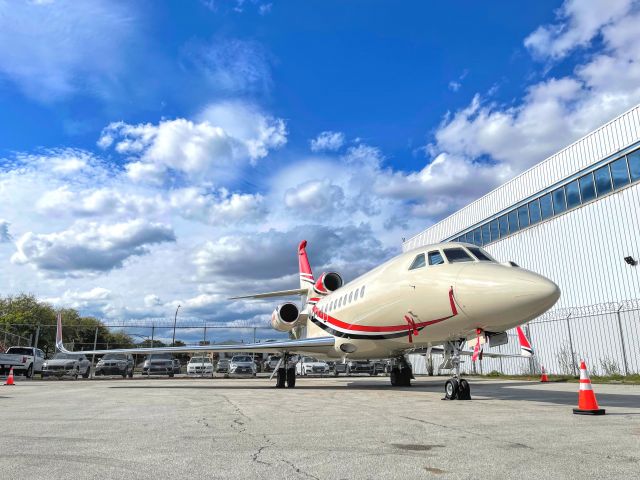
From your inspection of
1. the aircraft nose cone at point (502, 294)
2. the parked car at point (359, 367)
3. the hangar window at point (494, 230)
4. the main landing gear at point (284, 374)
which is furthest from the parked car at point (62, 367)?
the hangar window at point (494, 230)

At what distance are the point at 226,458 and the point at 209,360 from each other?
30.1 meters

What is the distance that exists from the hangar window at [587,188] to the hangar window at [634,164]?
212cm

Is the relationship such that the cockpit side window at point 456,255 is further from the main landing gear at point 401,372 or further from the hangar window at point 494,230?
the hangar window at point 494,230

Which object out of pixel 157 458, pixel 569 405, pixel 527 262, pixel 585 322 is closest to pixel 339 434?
pixel 157 458

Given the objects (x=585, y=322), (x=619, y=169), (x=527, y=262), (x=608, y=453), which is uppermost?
(x=619, y=169)

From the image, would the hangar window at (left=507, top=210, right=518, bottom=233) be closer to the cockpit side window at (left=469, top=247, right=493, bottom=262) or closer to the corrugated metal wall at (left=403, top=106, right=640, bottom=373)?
the corrugated metal wall at (left=403, top=106, right=640, bottom=373)

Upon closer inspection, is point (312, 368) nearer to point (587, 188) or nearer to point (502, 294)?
point (587, 188)

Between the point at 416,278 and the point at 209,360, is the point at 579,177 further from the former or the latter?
the point at 209,360

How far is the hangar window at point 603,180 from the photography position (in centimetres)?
2059

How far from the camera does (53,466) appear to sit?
150 inches

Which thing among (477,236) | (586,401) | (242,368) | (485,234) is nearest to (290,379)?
(586,401)

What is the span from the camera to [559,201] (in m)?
23.6

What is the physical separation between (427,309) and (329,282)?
10.0m

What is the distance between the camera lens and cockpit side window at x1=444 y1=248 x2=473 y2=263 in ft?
31.8
